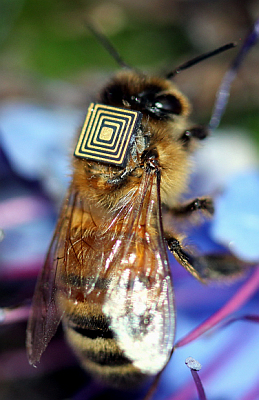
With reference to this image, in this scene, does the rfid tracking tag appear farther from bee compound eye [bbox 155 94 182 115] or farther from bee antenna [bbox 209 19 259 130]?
bee antenna [bbox 209 19 259 130]

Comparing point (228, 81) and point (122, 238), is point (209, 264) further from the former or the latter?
point (228, 81)

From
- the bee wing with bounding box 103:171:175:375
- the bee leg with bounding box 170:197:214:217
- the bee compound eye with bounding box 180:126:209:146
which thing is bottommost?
the bee wing with bounding box 103:171:175:375

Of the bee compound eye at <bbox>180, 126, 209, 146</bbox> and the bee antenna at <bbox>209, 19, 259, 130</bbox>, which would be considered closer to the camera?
the bee compound eye at <bbox>180, 126, 209, 146</bbox>

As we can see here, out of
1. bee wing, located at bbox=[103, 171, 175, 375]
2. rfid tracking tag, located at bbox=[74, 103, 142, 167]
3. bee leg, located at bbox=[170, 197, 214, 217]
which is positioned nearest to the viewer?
bee wing, located at bbox=[103, 171, 175, 375]

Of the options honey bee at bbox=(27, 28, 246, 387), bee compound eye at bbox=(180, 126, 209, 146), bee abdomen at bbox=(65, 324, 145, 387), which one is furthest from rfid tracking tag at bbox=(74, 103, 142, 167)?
bee abdomen at bbox=(65, 324, 145, 387)

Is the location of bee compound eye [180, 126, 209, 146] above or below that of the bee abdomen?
above

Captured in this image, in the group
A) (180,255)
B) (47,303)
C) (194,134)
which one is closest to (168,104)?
(194,134)

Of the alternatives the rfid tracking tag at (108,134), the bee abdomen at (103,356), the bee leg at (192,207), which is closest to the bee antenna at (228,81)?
the bee leg at (192,207)
